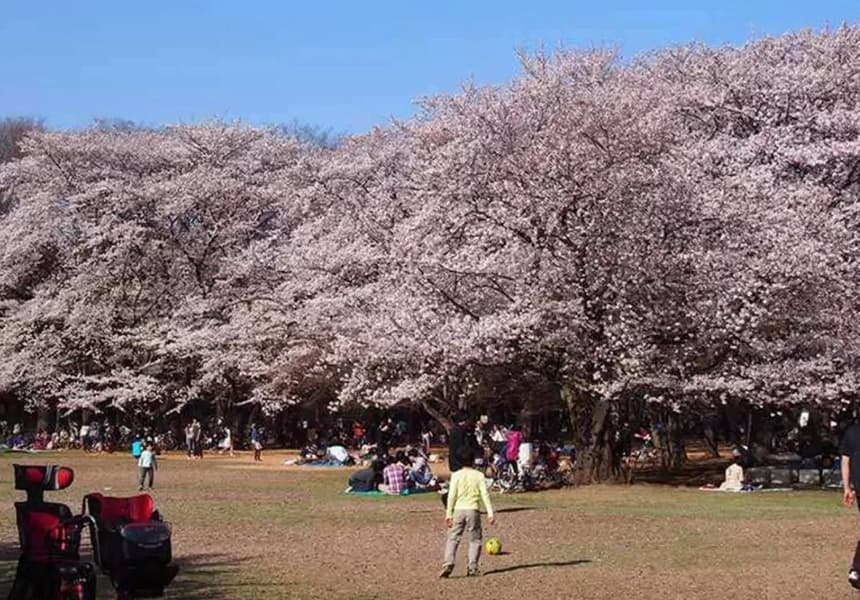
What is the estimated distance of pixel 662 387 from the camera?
25.0 meters

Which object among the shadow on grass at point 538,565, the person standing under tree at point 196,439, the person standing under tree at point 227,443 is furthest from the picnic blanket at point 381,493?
the person standing under tree at point 227,443

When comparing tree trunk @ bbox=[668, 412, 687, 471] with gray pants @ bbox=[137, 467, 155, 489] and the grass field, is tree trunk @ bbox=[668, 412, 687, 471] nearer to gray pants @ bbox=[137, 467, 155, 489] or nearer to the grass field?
the grass field

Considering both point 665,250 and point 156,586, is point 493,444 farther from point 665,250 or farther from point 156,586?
point 156,586

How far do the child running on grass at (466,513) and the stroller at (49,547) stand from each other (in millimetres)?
5427

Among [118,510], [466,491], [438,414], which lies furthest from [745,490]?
[118,510]

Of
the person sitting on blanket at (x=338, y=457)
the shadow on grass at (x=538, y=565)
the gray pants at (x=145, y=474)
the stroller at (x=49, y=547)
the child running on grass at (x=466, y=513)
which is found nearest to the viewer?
the stroller at (x=49, y=547)

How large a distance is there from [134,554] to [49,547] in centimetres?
96

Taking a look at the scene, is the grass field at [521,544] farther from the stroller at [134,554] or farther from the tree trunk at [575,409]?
the stroller at [134,554]

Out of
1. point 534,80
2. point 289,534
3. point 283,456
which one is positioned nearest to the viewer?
point 289,534

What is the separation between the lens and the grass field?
12289 mm

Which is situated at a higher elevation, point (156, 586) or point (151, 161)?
point (151, 161)

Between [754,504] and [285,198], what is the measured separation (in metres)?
24.9

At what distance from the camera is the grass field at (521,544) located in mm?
12289

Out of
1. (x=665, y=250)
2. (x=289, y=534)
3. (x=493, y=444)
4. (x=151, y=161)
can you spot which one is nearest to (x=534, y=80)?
(x=665, y=250)
